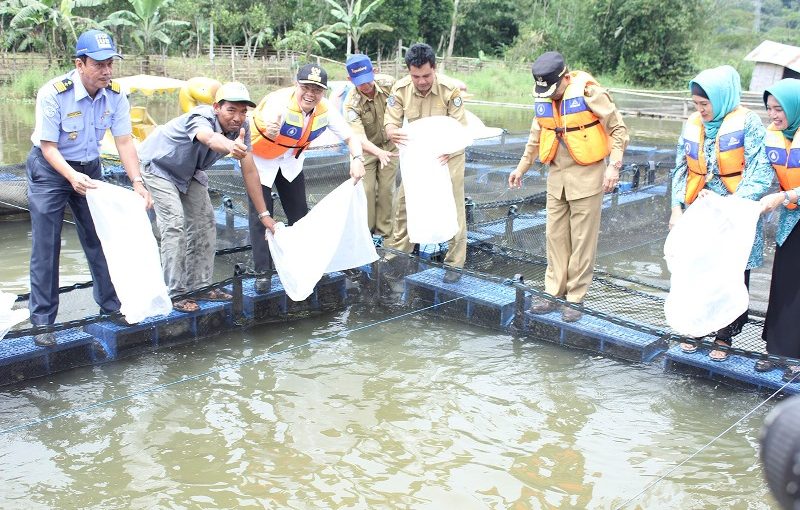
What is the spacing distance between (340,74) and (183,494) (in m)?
25.5

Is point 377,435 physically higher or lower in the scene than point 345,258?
lower

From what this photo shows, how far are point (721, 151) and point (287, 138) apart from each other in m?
2.49

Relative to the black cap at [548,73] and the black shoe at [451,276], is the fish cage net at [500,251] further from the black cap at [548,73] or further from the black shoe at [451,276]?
the black cap at [548,73]

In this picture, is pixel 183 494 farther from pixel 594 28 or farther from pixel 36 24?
pixel 594 28

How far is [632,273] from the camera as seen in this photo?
661cm

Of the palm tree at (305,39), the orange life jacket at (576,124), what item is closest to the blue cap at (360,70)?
the orange life jacket at (576,124)

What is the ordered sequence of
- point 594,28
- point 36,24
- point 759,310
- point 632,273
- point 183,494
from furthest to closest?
point 594,28, point 36,24, point 632,273, point 759,310, point 183,494

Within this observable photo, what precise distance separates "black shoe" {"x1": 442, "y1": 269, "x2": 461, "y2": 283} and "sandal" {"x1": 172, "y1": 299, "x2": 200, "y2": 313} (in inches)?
64.5

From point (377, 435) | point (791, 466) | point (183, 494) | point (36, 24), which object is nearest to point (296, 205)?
point (377, 435)

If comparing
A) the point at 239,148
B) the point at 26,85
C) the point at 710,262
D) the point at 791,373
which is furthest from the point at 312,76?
the point at 26,85

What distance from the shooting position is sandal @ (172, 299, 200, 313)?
473cm

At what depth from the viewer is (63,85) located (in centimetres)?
413

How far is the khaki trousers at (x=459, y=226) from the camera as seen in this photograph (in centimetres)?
537

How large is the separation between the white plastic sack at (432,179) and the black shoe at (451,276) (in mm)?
278
